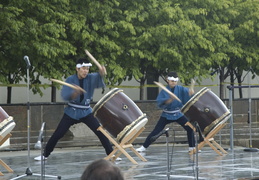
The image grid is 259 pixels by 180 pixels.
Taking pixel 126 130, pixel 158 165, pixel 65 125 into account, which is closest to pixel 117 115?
pixel 126 130

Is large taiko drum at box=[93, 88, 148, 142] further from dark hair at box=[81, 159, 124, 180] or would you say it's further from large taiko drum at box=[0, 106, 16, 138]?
dark hair at box=[81, 159, 124, 180]

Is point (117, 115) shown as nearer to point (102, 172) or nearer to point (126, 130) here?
point (126, 130)

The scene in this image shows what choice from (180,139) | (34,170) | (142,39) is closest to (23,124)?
(180,139)

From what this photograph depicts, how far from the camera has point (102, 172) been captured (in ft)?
12.2

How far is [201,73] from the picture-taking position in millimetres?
25859

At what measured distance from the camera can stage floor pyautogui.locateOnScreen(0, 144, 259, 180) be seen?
1034 centimetres

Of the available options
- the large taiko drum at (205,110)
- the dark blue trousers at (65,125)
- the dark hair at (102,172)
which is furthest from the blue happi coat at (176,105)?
the dark hair at (102,172)

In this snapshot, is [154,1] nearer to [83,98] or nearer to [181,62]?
[181,62]

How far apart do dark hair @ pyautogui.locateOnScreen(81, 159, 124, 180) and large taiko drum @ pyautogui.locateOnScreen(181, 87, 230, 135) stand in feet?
30.2

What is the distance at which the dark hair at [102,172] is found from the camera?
145 inches

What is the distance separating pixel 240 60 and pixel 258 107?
615 cm

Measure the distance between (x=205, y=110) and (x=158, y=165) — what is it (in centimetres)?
172

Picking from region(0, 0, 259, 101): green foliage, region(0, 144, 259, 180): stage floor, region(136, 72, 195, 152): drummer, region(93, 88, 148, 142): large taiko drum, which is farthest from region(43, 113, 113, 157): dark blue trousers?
region(0, 0, 259, 101): green foliage

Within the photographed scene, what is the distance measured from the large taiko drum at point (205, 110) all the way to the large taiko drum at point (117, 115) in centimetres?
141
